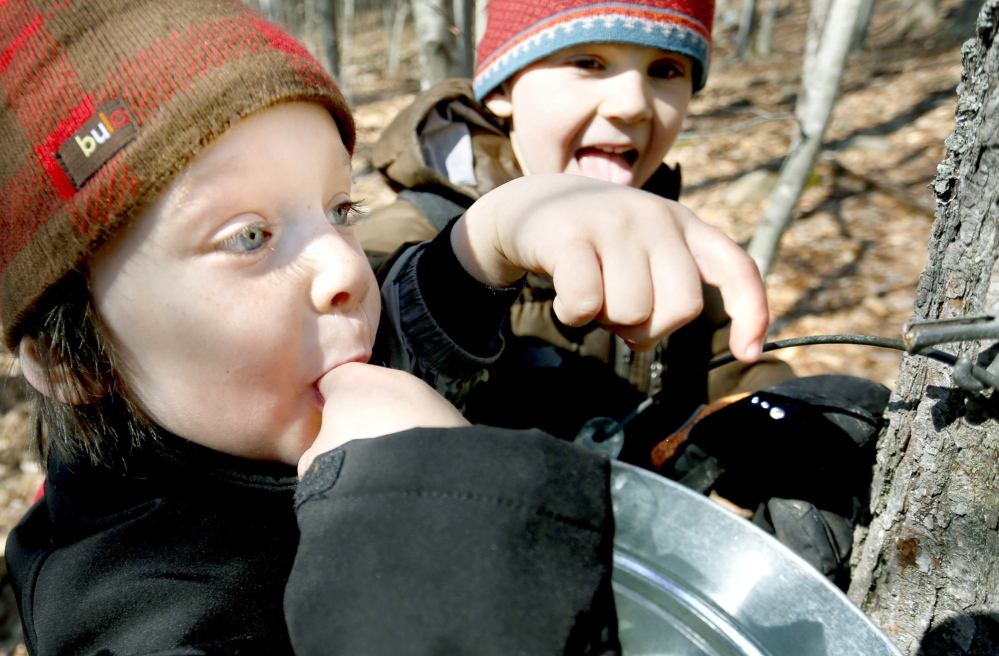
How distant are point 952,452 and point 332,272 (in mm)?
1054

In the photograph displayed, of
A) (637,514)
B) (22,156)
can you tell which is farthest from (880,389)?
(22,156)

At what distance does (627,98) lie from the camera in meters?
1.92

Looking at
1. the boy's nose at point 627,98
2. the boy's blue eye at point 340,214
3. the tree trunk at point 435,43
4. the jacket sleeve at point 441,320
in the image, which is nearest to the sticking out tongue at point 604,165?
the boy's nose at point 627,98

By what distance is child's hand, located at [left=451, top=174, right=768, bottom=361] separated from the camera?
0.78m

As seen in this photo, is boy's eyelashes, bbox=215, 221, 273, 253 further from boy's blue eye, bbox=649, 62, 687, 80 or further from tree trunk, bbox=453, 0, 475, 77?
tree trunk, bbox=453, 0, 475, 77

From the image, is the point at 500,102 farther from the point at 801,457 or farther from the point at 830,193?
the point at 830,193

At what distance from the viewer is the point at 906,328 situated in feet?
2.67

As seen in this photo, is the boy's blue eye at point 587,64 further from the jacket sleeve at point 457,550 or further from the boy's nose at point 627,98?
the jacket sleeve at point 457,550

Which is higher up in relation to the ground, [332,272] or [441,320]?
[332,272]

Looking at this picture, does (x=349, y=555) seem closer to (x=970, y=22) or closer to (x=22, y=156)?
(x=22, y=156)

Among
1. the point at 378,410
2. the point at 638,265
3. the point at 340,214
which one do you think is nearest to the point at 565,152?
the point at 340,214

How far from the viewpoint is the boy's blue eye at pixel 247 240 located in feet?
3.23

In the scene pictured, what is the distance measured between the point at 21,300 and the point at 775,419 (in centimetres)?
138

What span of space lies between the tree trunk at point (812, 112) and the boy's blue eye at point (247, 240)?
3085 mm
